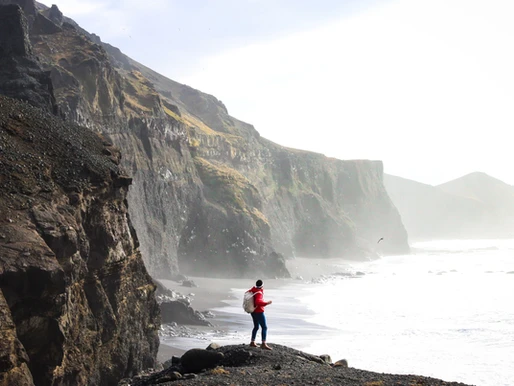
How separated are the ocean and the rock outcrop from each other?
6.02 metres

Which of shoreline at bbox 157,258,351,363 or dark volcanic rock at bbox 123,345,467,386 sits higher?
dark volcanic rock at bbox 123,345,467,386

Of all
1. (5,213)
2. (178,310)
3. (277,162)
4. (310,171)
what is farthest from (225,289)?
(310,171)

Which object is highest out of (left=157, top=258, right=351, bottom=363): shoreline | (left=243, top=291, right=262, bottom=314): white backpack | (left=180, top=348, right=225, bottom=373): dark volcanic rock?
(left=243, top=291, right=262, bottom=314): white backpack

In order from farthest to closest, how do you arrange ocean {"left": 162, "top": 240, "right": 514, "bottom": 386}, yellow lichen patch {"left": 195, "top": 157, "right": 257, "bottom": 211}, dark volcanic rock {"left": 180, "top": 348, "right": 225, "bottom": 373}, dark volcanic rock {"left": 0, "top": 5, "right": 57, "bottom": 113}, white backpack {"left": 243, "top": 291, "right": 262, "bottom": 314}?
yellow lichen patch {"left": 195, "top": 157, "right": 257, "bottom": 211} < dark volcanic rock {"left": 0, "top": 5, "right": 57, "bottom": 113} < ocean {"left": 162, "top": 240, "right": 514, "bottom": 386} < white backpack {"left": 243, "top": 291, "right": 262, "bottom": 314} < dark volcanic rock {"left": 180, "top": 348, "right": 225, "bottom": 373}

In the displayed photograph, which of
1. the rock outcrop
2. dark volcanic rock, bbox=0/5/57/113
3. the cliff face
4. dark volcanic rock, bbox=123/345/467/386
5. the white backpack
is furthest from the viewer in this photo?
the cliff face

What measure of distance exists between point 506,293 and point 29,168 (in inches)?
1879

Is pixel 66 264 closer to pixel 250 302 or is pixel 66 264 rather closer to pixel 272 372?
pixel 250 302

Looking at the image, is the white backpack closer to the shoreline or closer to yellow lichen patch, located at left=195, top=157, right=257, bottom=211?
the shoreline

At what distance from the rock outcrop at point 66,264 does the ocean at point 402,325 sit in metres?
6.02

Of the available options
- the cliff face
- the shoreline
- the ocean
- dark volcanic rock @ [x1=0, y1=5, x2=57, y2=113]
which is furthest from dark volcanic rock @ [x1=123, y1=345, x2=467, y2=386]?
the cliff face

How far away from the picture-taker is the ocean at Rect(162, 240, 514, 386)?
2569 cm

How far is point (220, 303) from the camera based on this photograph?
46.7m

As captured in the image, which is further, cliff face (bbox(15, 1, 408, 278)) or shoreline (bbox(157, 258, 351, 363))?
cliff face (bbox(15, 1, 408, 278))

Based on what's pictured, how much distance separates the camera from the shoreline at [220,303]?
96.6 ft
